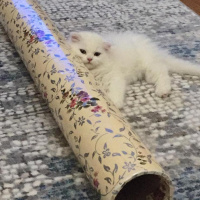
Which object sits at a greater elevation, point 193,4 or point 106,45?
point 106,45

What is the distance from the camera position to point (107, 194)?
940 millimetres

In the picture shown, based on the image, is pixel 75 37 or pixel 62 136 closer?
pixel 62 136

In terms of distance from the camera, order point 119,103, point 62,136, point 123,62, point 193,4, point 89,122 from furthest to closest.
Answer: point 193,4 → point 123,62 → point 119,103 → point 62,136 → point 89,122

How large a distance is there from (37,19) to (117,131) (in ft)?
2.06

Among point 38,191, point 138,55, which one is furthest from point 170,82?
point 38,191

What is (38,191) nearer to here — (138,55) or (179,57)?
(138,55)

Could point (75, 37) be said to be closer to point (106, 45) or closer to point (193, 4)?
point (106, 45)

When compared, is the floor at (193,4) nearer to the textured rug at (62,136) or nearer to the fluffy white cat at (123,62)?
the textured rug at (62,136)

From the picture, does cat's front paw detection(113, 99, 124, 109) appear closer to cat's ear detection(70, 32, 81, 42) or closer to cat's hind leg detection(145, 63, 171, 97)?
cat's hind leg detection(145, 63, 171, 97)

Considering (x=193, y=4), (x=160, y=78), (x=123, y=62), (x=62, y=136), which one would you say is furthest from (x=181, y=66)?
(x=193, y=4)

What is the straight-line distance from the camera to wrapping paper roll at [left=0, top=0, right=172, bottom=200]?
951 millimetres

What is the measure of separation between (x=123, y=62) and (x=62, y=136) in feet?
1.26

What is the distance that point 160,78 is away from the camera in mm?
1496

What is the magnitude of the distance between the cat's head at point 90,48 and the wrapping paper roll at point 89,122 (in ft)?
0.22
